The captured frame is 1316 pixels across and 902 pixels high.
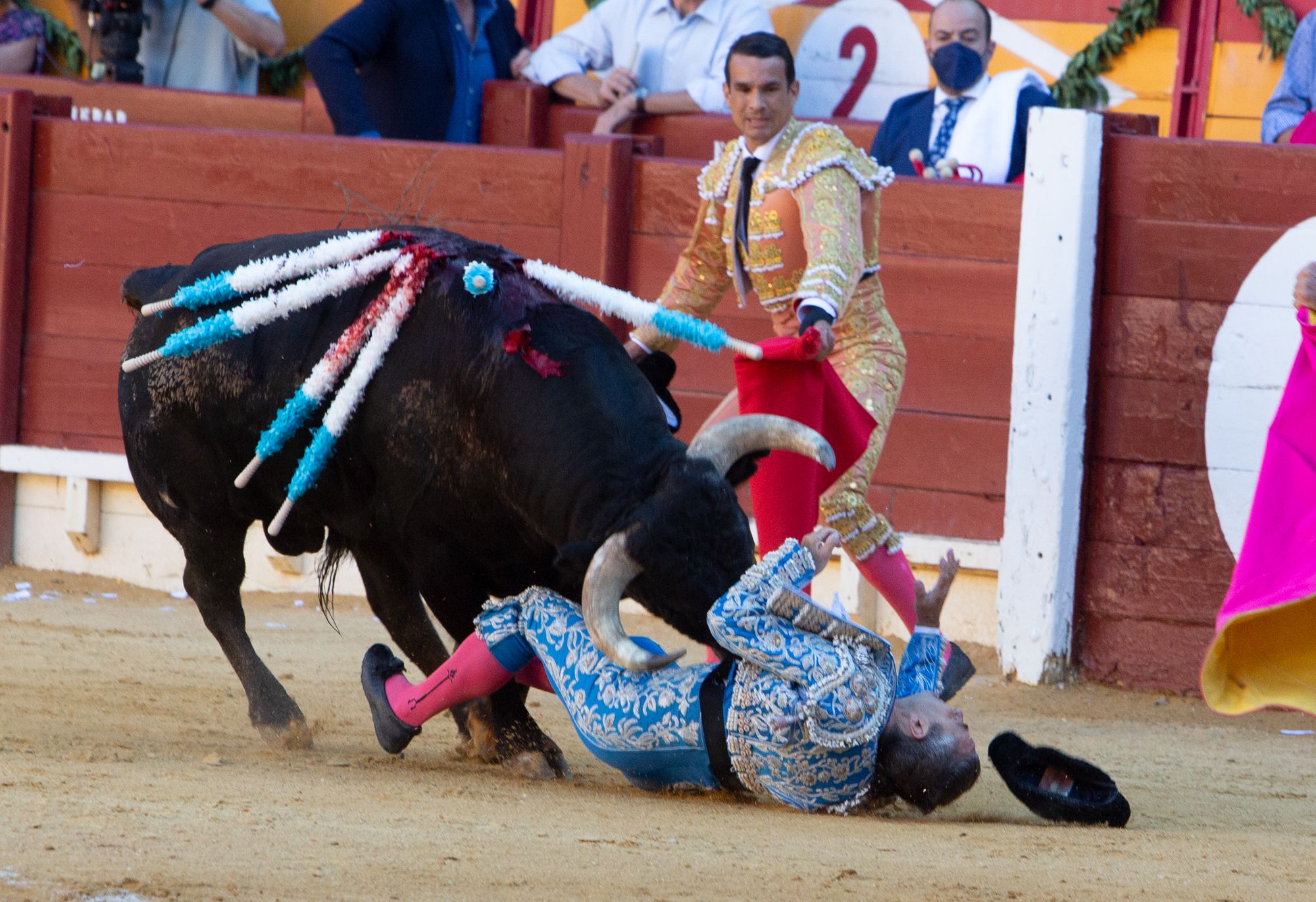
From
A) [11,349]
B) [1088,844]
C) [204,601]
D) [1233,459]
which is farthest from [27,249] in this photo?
[1088,844]

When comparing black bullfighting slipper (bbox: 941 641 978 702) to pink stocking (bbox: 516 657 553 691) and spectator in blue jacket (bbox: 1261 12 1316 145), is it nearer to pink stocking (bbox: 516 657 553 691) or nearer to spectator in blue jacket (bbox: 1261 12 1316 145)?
pink stocking (bbox: 516 657 553 691)

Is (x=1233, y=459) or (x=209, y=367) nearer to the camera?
(x=209, y=367)

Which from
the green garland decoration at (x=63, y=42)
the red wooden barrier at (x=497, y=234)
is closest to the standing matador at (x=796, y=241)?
the red wooden barrier at (x=497, y=234)

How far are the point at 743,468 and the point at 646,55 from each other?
3381 mm

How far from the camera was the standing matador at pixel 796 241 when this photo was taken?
3.71m

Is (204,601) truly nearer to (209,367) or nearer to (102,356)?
(209,367)

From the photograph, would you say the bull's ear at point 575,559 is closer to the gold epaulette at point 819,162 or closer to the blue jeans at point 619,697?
the blue jeans at point 619,697

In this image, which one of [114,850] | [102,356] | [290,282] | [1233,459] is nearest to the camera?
[114,850]

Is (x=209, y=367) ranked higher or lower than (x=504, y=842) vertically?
higher

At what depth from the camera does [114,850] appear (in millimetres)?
2305

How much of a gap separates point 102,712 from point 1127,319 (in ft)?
8.88

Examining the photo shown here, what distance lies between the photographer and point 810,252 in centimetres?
363

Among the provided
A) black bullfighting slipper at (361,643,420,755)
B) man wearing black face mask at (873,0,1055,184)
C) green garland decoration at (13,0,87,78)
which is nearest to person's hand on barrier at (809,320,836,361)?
black bullfighting slipper at (361,643,420,755)

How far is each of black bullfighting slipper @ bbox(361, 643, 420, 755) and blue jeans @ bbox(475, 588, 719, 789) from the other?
241 mm
